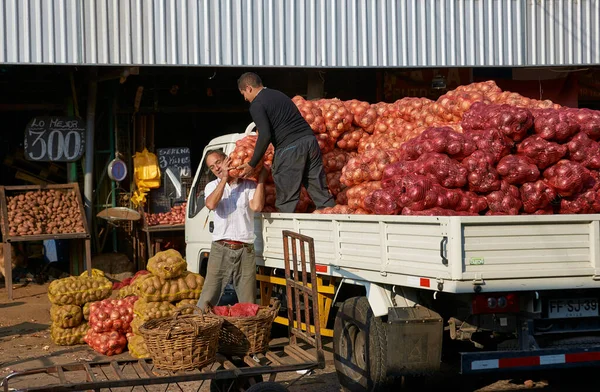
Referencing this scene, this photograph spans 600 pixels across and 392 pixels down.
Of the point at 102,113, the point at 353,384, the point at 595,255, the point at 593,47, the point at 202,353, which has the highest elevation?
the point at 593,47

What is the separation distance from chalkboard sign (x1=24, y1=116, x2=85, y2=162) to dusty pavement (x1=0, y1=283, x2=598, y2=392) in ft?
7.44

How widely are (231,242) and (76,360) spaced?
2252mm

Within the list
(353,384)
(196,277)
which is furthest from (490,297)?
(196,277)

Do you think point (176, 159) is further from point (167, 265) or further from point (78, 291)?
point (167, 265)

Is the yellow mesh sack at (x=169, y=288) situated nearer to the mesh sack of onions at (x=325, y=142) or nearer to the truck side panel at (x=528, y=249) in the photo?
the mesh sack of onions at (x=325, y=142)

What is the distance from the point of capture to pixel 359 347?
23.6ft

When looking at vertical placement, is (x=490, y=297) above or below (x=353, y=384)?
above

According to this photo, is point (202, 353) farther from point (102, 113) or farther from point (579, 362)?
point (102, 113)

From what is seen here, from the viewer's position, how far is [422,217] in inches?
247

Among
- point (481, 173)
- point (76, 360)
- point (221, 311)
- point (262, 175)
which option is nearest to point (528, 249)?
point (481, 173)

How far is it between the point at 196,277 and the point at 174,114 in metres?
6.86

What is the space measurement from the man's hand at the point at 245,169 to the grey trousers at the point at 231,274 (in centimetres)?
70

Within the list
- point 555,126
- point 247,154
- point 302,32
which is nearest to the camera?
point 555,126

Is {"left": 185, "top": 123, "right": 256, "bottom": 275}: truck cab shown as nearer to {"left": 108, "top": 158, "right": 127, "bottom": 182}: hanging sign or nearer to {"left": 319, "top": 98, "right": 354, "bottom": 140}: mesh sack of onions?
{"left": 319, "top": 98, "right": 354, "bottom": 140}: mesh sack of onions
